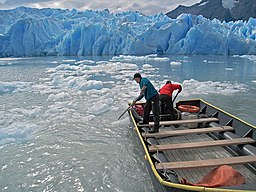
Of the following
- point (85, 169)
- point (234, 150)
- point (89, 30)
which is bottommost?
point (85, 169)

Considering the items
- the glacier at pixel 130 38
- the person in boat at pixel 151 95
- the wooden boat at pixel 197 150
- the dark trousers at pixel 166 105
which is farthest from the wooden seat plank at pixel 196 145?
the glacier at pixel 130 38

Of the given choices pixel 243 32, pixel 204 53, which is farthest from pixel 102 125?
pixel 243 32

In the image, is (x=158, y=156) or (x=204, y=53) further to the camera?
(x=204, y=53)

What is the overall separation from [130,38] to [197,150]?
28.9 meters

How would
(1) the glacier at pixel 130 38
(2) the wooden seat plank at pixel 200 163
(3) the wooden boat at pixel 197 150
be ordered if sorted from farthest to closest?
(1) the glacier at pixel 130 38 < (2) the wooden seat plank at pixel 200 163 < (3) the wooden boat at pixel 197 150

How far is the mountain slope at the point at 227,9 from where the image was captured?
60206mm

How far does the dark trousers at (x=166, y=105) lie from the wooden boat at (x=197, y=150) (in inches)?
7.3

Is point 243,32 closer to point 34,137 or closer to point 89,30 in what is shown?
point 89,30

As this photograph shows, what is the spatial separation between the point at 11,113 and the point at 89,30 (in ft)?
89.5

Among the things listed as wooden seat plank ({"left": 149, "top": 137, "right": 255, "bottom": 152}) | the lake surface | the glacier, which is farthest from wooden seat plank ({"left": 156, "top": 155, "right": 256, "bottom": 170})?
the glacier

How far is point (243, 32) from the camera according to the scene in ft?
114

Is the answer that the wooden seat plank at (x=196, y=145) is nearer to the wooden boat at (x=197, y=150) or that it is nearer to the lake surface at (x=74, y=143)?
the wooden boat at (x=197, y=150)

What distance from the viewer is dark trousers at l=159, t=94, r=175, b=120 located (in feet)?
16.0

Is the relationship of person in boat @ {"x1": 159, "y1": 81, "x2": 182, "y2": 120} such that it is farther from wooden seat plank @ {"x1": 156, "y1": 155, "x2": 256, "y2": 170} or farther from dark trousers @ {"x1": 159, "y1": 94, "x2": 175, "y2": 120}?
wooden seat plank @ {"x1": 156, "y1": 155, "x2": 256, "y2": 170}
